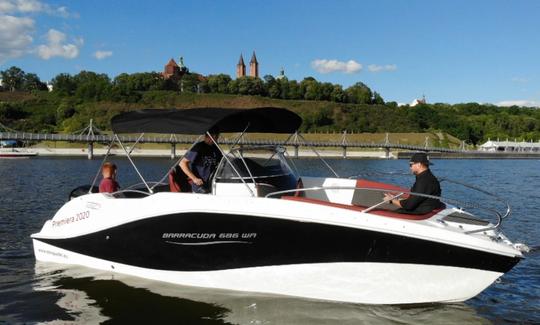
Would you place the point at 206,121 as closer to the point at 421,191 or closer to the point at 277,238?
the point at 277,238

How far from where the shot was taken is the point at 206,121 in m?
7.38

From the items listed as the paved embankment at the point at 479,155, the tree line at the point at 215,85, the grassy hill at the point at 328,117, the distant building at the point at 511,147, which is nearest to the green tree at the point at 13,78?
the tree line at the point at 215,85

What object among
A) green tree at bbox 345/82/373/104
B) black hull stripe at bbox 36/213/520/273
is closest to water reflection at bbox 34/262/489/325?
black hull stripe at bbox 36/213/520/273

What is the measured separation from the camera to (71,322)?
6898 mm

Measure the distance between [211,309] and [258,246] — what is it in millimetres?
1186

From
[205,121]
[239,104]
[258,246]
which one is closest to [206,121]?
[205,121]

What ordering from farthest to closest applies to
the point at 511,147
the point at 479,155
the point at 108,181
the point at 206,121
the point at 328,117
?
the point at 328,117
the point at 511,147
the point at 479,155
the point at 108,181
the point at 206,121

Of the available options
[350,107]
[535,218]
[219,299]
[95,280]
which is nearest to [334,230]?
[219,299]

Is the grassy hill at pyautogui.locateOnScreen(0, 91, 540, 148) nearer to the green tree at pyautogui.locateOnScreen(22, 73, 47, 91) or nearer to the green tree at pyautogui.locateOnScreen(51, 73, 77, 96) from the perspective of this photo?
the green tree at pyautogui.locateOnScreen(51, 73, 77, 96)

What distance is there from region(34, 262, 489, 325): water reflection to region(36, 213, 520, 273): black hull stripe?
0.42 metres

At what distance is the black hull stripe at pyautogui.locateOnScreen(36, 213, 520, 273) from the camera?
6188 mm

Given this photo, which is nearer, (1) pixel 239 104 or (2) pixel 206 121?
(2) pixel 206 121

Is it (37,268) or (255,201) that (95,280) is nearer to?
(37,268)

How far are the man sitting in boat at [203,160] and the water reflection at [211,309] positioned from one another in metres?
1.66
